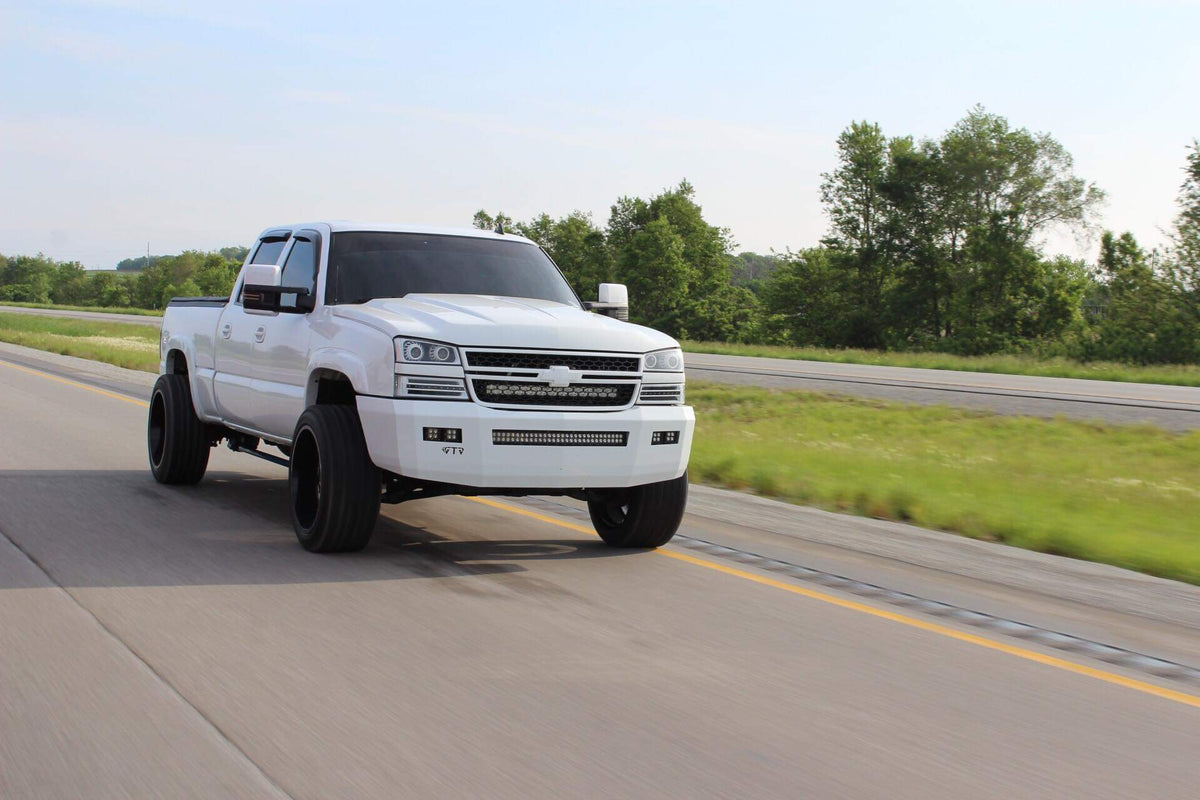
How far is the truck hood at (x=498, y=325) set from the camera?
719cm

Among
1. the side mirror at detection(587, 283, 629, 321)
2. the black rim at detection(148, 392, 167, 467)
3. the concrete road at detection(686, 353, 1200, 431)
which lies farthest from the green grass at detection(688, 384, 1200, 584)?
the black rim at detection(148, 392, 167, 467)

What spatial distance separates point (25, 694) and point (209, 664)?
70 cm

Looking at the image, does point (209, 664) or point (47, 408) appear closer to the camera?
point (209, 664)

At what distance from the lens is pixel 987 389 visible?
84.1 ft

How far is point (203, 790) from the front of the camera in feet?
12.5

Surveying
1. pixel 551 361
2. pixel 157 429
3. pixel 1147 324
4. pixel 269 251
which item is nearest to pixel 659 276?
pixel 1147 324

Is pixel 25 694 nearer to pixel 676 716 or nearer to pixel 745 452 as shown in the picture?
pixel 676 716

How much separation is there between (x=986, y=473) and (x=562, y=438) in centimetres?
697

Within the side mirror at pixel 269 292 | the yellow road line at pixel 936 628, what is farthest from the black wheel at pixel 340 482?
the yellow road line at pixel 936 628

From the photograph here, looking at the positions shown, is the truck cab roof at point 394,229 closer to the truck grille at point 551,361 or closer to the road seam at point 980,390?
the truck grille at point 551,361

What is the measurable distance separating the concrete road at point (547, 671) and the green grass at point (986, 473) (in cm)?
93

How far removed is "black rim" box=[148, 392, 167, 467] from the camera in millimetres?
10484

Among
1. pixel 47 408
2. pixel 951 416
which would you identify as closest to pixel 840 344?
pixel 951 416

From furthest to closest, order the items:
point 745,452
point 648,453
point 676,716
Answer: point 745,452 < point 648,453 < point 676,716
